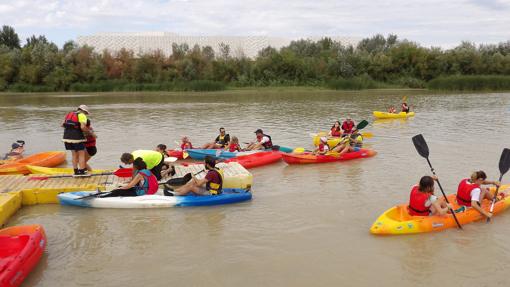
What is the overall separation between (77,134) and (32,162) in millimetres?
3049

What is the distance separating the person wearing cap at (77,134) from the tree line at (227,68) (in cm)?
4016

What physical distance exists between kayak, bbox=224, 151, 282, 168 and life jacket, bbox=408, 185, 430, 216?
5.11 m

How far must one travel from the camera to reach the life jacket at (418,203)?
274 inches

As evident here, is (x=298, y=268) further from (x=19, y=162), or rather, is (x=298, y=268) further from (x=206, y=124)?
(x=206, y=124)

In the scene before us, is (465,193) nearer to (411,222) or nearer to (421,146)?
(421,146)

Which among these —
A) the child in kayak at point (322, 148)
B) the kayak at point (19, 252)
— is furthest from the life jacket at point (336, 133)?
the kayak at point (19, 252)

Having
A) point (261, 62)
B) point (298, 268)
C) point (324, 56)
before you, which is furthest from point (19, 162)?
point (324, 56)

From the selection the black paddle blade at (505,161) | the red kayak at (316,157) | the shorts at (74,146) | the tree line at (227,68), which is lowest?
the red kayak at (316,157)

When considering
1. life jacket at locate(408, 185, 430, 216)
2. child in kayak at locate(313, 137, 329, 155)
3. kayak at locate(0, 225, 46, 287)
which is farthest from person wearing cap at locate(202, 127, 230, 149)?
kayak at locate(0, 225, 46, 287)

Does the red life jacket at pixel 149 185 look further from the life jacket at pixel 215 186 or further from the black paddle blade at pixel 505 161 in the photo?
the black paddle blade at pixel 505 161

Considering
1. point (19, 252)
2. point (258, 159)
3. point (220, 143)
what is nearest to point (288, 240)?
point (19, 252)

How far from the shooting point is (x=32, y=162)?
1129cm

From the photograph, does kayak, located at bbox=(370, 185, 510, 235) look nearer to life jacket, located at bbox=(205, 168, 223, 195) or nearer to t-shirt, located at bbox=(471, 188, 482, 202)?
t-shirt, located at bbox=(471, 188, 482, 202)

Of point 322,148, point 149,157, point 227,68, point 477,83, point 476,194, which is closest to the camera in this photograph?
point 476,194
